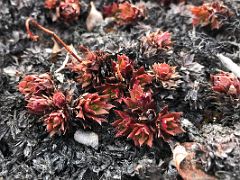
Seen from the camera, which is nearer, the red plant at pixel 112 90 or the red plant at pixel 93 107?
the red plant at pixel 93 107

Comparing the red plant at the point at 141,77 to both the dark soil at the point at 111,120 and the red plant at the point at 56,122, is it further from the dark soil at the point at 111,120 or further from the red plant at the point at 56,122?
the red plant at the point at 56,122

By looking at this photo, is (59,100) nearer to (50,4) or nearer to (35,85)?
(35,85)

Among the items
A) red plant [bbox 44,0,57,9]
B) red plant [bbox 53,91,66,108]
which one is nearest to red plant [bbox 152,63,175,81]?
red plant [bbox 53,91,66,108]

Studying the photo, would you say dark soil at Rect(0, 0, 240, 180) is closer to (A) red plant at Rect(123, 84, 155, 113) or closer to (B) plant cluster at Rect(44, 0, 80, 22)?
(B) plant cluster at Rect(44, 0, 80, 22)

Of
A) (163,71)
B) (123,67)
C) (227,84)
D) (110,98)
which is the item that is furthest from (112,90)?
(227,84)

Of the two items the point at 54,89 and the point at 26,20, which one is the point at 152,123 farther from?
the point at 26,20

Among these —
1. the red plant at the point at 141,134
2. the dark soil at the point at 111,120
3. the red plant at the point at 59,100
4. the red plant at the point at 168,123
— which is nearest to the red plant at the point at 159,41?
the dark soil at the point at 111,120
